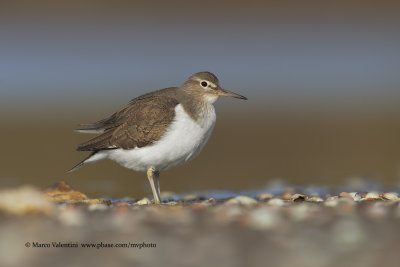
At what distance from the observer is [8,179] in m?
12.8

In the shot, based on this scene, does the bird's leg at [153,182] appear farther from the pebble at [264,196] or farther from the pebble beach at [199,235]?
the pebble beach at [199,235]

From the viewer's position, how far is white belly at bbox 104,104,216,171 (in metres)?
9.37

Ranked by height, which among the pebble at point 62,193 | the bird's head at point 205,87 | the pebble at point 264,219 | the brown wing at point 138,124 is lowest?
the pebble at point 62,193

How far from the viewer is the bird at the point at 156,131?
941 cm

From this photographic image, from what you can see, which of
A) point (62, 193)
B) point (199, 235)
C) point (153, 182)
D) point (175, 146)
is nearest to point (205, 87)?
point (175, 146)

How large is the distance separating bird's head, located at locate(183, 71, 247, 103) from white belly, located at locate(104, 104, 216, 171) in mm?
550

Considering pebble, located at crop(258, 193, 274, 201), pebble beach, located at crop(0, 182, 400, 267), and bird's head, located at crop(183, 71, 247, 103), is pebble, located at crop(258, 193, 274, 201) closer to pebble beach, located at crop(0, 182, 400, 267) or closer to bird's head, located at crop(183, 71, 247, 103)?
bird's head, located at crop(183, 71, 247, 103)

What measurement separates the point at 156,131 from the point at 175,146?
0.36 metres

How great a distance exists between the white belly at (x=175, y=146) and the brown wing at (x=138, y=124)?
95 mm

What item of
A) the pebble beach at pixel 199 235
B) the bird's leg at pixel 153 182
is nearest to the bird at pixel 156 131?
the bird's leg at pixel 153 182

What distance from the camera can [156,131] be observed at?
9.49 meters

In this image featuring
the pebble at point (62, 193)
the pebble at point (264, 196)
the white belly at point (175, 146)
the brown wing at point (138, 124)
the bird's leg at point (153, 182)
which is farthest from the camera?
the pebble at point (62, 193)

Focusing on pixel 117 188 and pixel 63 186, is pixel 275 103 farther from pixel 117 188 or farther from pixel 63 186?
pixel 63 186

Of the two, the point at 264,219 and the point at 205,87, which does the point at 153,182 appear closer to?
the point at 205,87
